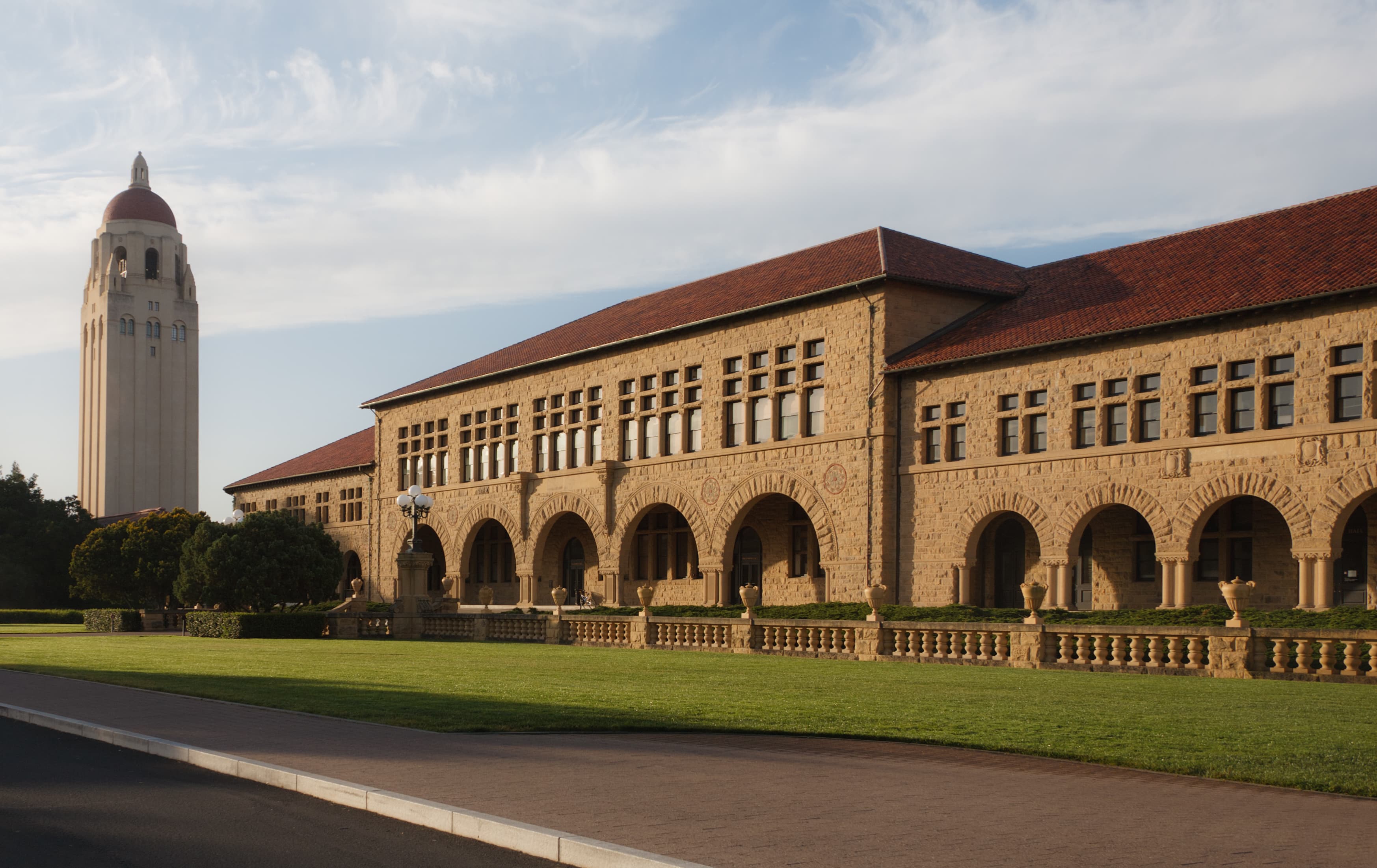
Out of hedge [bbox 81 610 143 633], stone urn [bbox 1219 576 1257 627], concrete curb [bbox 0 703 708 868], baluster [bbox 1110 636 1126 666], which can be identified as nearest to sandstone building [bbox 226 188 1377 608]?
stone urn [bbox 1219 576 1257 627]

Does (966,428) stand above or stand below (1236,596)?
above

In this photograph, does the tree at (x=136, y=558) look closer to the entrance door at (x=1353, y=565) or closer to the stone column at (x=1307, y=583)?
the stone column at (x=1307, y=583)

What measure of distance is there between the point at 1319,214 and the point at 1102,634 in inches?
638

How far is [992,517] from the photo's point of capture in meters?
36.3

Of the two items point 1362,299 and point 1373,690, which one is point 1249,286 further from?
point 1373,690

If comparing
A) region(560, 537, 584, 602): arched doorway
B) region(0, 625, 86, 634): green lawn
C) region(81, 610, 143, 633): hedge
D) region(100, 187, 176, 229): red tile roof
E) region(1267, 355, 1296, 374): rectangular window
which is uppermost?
region(100, 187, 176, 229): red tile roof

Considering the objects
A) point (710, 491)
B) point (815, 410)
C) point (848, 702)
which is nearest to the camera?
point (848, 702)

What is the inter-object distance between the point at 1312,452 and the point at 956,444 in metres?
10.2

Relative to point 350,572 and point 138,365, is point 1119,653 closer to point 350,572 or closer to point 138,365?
point 350,572

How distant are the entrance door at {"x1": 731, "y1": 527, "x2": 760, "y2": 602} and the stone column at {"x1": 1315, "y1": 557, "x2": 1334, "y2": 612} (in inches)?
812

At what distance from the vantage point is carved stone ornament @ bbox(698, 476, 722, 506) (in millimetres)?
43688

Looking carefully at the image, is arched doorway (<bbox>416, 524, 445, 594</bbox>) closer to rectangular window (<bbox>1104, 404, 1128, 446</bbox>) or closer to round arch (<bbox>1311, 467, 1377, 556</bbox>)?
rectangular window (<bbox>1104, 404, 1128, 446</bbox>)

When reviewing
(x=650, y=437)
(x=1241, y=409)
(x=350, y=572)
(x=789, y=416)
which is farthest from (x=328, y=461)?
(x=1241, y=409)

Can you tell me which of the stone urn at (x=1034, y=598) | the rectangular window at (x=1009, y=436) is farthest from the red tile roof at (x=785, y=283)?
the stone urn at (x=1034, y=598)
